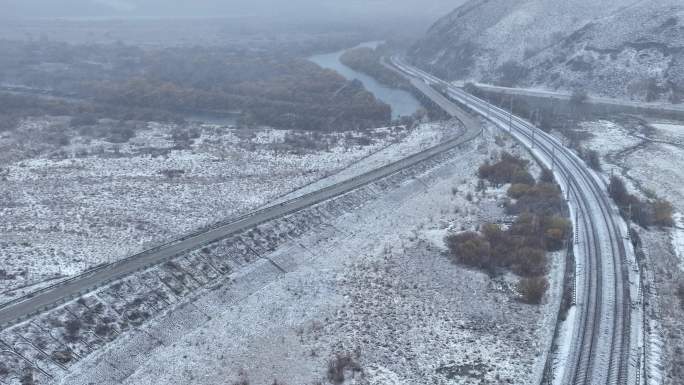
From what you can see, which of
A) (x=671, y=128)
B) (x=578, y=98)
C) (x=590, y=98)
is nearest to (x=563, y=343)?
(x=671, y=128)

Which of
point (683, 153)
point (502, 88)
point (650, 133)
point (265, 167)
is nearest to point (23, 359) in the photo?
point (265, 167)

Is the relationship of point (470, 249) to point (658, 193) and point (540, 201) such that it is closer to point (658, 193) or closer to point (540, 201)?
point (540, 201)

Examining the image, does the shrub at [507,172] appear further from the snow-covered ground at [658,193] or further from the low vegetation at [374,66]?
the low vegetation at [374,66]

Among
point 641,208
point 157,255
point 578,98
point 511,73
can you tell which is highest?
point 511,73

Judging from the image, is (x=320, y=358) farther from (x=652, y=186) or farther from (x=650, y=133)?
(x=650, y=133)

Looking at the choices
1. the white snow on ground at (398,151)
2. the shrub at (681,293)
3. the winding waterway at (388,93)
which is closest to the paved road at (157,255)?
the white snow on ground at (398,151)

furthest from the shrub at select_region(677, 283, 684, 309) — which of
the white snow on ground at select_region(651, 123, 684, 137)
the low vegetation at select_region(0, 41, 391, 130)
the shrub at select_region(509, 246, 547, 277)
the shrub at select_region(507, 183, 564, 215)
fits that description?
the low vegetation at select_region(0, 41, 391, 130)
